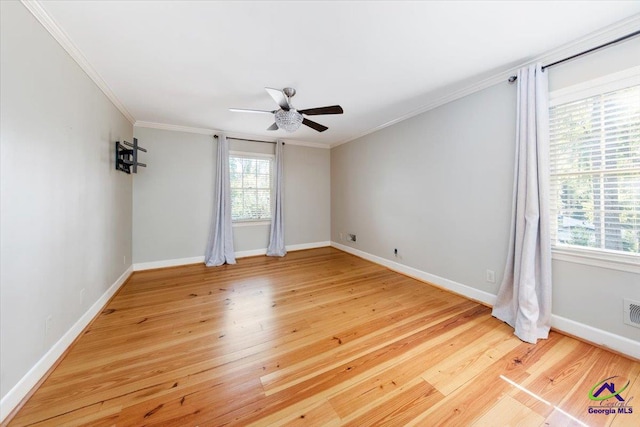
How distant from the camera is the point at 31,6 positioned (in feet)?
4.74

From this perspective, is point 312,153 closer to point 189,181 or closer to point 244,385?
point 189,181

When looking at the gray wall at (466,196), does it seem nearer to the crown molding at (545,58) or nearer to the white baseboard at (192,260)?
the crown molding at (545,58)

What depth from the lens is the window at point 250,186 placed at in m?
4.57

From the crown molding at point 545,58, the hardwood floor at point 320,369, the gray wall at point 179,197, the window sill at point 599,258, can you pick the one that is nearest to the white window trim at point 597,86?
the crown molding at point 545,58

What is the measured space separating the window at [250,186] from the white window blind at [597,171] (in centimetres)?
430

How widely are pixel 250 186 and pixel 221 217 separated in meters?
0.90

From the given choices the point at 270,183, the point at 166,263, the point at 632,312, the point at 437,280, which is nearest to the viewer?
the point at 632,312

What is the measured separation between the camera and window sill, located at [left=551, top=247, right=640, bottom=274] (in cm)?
171

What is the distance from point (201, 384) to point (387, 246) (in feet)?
10.4

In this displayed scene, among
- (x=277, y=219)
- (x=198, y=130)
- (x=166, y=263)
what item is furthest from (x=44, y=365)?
(x=198, y=130)

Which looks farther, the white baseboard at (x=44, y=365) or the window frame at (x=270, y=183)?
the window frame at (x=270, y=183)

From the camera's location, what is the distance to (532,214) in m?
2.04

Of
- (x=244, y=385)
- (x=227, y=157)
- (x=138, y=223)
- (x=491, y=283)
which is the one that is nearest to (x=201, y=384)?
(x=244, y=385)

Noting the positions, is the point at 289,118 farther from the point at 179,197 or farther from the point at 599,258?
the point at 599,258
